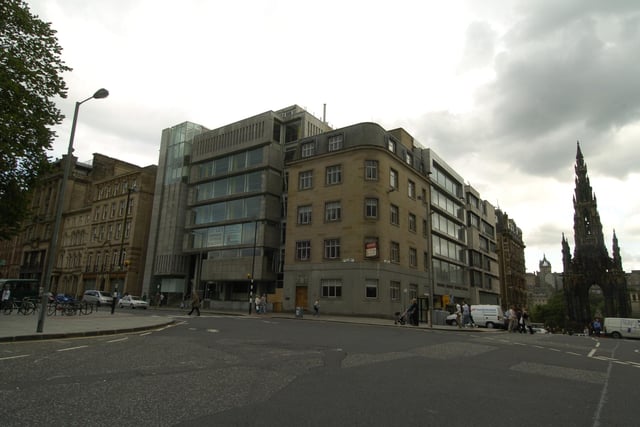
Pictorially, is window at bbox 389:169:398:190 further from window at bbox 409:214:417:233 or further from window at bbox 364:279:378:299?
window at bbox 364:279:378:299

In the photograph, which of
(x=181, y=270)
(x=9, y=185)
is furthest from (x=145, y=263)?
(x=9, y=185)

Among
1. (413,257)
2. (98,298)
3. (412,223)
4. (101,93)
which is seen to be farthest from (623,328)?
(98,298)

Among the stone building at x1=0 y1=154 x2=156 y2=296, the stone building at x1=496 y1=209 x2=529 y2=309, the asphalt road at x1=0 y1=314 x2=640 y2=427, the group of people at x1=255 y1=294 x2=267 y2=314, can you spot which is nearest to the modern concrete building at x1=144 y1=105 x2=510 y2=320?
the group of people at x1=255 y1=294 x2=267 y2=314

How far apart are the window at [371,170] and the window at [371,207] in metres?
2.05

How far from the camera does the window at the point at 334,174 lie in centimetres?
3886

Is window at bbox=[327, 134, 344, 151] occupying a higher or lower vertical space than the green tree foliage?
higher

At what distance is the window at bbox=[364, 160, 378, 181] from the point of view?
123 ft

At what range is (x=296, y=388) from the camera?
6461mm

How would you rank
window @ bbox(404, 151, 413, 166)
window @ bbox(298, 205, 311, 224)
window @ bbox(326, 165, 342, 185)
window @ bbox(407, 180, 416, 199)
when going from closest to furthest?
window @ bbox(326, 165, 342, 185) < window @ bbox(298, 205, 311, 224) < window @ bbox(407, 180, 416, 199) < window @ bbox(404, 151, 413, 166)

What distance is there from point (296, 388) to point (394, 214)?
34086 mm

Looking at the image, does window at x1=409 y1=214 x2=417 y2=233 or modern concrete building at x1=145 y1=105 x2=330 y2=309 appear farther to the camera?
modern concrete building at x1=145 y1=105 x2=330 y2=309

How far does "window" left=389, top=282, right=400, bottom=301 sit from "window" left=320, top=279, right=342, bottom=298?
4.67 m

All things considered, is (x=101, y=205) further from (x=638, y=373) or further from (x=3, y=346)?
(x=638, y=373)

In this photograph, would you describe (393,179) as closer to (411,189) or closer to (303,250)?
(411,189)
